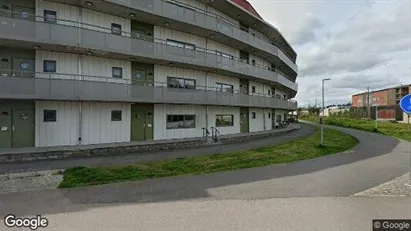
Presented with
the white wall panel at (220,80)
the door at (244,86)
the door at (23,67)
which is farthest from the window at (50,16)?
the door at (244,86)

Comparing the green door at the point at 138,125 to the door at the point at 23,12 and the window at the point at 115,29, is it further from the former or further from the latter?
the door at the point at 23,12

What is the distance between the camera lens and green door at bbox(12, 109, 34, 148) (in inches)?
541

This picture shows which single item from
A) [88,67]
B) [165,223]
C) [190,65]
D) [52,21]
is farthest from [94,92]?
[165,223]

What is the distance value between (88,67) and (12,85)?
403cm

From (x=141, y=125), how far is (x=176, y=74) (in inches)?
180

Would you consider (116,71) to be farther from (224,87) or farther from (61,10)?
(224,87)

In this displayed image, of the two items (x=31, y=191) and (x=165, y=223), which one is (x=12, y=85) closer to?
(x=31, y=191)

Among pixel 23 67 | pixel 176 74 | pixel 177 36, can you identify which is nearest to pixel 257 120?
pixel 176 74

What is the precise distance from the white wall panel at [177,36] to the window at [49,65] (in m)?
6.72

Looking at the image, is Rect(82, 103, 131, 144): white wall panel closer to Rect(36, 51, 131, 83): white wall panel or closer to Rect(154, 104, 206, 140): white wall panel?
Rect(36, 51, 131, 83): white wall panel

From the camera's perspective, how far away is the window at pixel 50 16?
14.4 metres

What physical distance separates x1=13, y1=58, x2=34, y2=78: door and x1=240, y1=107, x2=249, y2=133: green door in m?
16.7

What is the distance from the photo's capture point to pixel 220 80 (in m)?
22.7

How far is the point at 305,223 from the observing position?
504 cm
